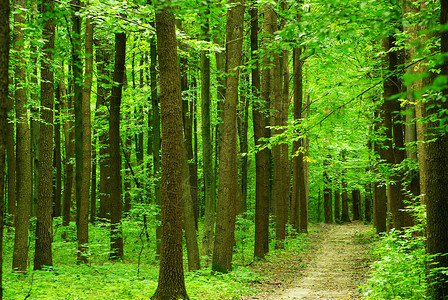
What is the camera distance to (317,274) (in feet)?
41.7

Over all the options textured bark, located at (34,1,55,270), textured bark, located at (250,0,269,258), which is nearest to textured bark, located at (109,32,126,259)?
textured bark, located at (34,1,55,270)

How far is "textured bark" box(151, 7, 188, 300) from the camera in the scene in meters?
7.29

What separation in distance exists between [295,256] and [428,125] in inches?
409

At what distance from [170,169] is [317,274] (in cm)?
784

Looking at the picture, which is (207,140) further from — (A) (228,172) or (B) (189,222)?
(B) (189,222)

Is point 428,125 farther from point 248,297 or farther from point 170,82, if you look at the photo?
point 248,297

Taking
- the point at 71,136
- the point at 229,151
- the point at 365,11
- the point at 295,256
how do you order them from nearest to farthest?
the point at 365,11 < the point at 229,151 < the point at 295,256 < the point at 71,136

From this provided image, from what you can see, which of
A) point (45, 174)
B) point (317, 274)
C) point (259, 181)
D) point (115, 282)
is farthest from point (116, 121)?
point (317, 274)

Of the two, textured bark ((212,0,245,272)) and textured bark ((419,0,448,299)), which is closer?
textured bark ((419,0,448,299))

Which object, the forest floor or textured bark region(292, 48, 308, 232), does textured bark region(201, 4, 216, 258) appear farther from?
textured bark region(292, 48, 308, 232)

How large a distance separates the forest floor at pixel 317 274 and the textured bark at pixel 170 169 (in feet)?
8.90

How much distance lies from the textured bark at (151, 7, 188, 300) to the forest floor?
271 cm

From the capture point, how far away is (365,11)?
254 inches

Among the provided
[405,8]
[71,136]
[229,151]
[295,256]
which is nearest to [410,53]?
[405,8]
